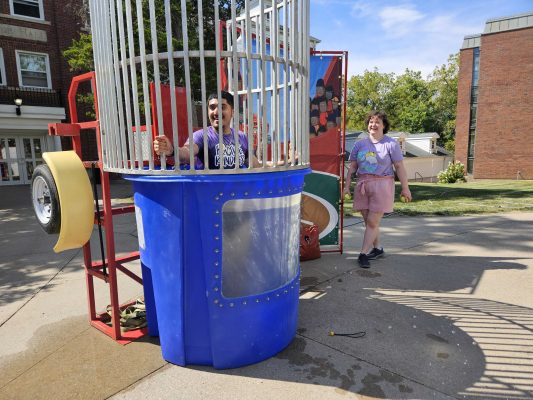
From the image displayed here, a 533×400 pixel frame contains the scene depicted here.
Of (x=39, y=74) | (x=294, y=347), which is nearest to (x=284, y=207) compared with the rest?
(x=294, y=347)

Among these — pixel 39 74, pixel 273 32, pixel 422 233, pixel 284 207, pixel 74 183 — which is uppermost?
pixel 39 74

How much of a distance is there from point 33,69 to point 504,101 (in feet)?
89.5

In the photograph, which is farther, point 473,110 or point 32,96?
point 473,110

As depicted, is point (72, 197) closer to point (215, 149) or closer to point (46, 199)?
point (46, 199)

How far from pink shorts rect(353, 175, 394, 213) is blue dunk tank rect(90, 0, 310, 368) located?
5.90 feet

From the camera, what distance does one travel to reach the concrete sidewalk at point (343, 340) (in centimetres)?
241

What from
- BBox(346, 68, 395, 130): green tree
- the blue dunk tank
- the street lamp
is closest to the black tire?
the blue dunk tank

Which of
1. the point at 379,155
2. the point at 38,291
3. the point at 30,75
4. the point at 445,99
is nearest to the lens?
the point at 38,291

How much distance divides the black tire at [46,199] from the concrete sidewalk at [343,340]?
3.13 feet

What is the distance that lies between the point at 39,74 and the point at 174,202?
17.0 metres

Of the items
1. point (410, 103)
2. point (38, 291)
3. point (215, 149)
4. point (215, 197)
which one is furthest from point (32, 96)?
point (410, 103)

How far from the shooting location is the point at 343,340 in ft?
9.70

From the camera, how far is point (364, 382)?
244cm

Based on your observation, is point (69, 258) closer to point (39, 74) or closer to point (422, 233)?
point (422, 233)
